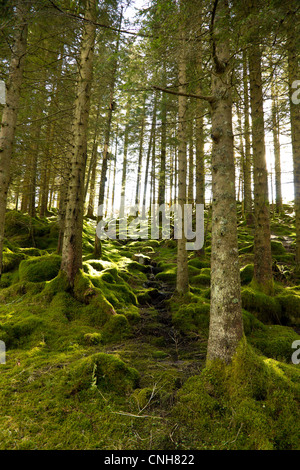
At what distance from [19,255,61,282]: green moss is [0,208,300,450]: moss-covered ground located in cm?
3

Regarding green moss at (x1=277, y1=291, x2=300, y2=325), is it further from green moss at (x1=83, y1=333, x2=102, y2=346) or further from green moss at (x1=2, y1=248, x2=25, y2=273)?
green moss at (x1=2, y1=248, x2=25, y2=273)

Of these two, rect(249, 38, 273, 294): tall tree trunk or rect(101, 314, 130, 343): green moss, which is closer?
rect(101, 314, 130, 343): green moss

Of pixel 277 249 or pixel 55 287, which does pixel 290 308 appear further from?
pixel 55 287

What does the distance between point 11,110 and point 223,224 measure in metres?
5.35

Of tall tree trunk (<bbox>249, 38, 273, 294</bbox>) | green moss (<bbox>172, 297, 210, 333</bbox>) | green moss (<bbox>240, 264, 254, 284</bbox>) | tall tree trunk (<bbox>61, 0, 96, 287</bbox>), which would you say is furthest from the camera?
green moss (<bbox>240, 264, 254, 284</bbox>)

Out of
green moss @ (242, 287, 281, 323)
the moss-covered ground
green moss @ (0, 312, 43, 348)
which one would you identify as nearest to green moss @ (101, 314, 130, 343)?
the moss-covered ground

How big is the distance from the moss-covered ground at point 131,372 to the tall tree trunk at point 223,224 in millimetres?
305

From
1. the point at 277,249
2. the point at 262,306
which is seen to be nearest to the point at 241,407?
the point at 262,306

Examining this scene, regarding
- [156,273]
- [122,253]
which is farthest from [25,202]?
[156,273]

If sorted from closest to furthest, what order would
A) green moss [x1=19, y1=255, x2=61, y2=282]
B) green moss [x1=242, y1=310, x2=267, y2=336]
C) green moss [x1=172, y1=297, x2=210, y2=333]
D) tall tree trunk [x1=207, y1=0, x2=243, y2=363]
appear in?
tall tree trunk [x1=207, y1=0, x2=243, y2=363] < green moss [x1=242, y1=310, x2=267, y2=336] < green moss [x1=172, y1=297, x2=210, y2=333] < green moss [x1=19, y1=255, x2=61, y2=282]

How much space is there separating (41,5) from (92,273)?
670 centimetres

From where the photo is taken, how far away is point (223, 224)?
323 cm

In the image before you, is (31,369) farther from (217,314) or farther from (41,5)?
(41,5)

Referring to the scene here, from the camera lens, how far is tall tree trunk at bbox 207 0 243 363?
3104 millimetres
